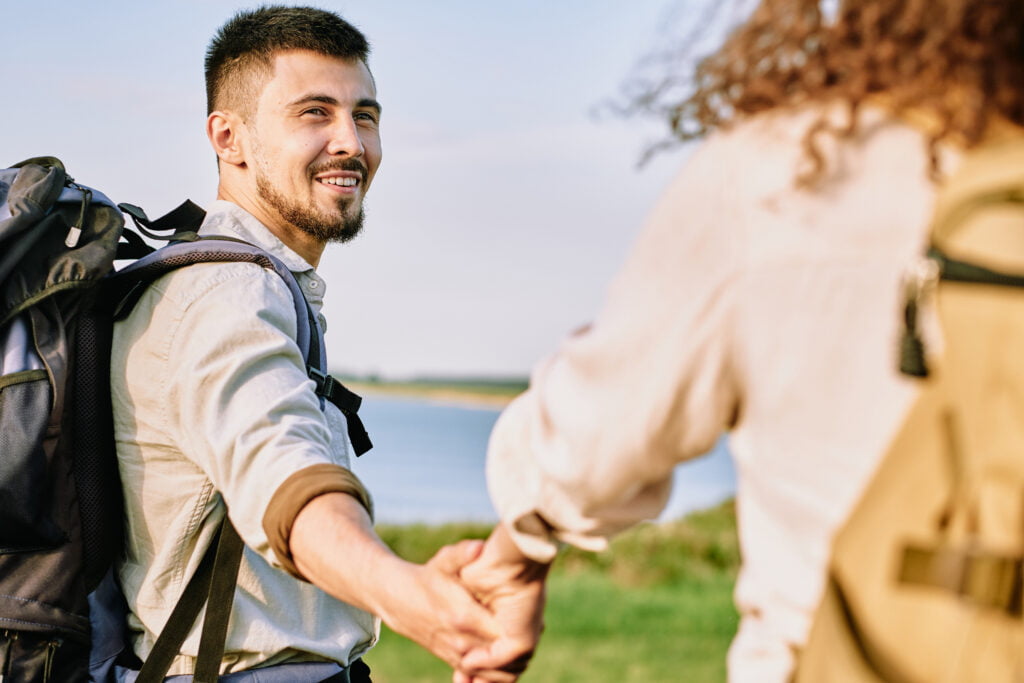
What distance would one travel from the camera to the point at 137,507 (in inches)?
93.7

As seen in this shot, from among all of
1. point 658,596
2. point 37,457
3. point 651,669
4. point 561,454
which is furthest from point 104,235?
point 658,596

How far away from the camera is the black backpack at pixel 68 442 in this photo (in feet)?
7.34

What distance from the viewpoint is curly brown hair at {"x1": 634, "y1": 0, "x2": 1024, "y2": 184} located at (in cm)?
117

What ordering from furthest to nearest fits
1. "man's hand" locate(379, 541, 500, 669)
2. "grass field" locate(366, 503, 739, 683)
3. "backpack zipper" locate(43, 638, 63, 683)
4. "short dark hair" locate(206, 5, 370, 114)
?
"grass field" locate(366, 503, 739, 683) → "short dark hair" locate(206, 5, 370, 114) → "backpack zipper" locate(43, 638, 63, 683) → "man's hand" locate(379, 541, 500, 669)

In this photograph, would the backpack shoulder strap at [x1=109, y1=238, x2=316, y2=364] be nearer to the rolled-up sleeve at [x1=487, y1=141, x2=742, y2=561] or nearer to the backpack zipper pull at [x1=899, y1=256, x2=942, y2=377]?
the rolled-up sleeve at [x1=487, y1=141, x2=742, y2=561]

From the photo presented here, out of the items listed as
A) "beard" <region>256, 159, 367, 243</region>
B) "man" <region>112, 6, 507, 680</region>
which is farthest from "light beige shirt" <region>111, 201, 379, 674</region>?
"beard" <region>256, 159, 367, 243</region>

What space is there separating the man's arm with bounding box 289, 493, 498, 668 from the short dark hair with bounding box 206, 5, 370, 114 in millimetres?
1532

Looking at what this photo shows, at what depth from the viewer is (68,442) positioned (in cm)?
231

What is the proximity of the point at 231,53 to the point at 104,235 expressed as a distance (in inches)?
37.6

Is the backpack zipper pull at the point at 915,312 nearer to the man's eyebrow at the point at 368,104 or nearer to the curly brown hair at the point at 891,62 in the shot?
the curly brown hair at the point at 891,62

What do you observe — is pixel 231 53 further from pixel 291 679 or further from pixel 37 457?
pixel 291 679

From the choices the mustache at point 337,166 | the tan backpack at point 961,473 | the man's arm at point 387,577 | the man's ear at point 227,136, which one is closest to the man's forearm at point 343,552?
the man's arm at point 387,577

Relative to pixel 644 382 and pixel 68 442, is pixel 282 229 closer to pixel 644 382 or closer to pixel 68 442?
pixel 68 442

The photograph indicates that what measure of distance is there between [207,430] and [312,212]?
999 mm
